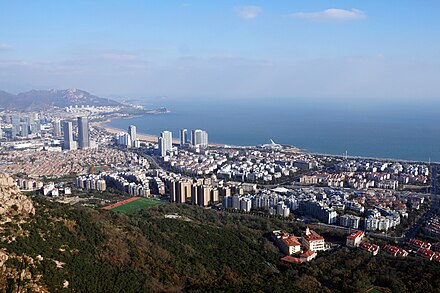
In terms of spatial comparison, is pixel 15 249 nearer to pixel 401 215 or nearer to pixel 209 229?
pixel 209 229

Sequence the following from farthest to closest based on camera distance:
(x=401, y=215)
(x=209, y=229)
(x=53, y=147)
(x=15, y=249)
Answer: (x=53, y=147)
(x=401, y=215)
(x=209, y=229)
(x=15, y=249)

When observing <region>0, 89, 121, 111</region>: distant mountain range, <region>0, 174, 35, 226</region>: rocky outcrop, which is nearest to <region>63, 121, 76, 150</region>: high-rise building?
<region>0, 174, 35, 226</region>: rocky outcrop

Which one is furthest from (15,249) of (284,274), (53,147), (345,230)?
(53,147)

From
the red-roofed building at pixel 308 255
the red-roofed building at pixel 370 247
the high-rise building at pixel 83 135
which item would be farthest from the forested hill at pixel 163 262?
the high-rise building at pixel 83 135

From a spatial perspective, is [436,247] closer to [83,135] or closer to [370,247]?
[370,247]

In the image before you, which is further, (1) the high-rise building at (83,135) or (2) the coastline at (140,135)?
(2) the coastline at (140,135)

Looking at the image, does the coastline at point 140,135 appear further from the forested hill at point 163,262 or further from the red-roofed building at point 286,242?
the forested hill at point 163,262
